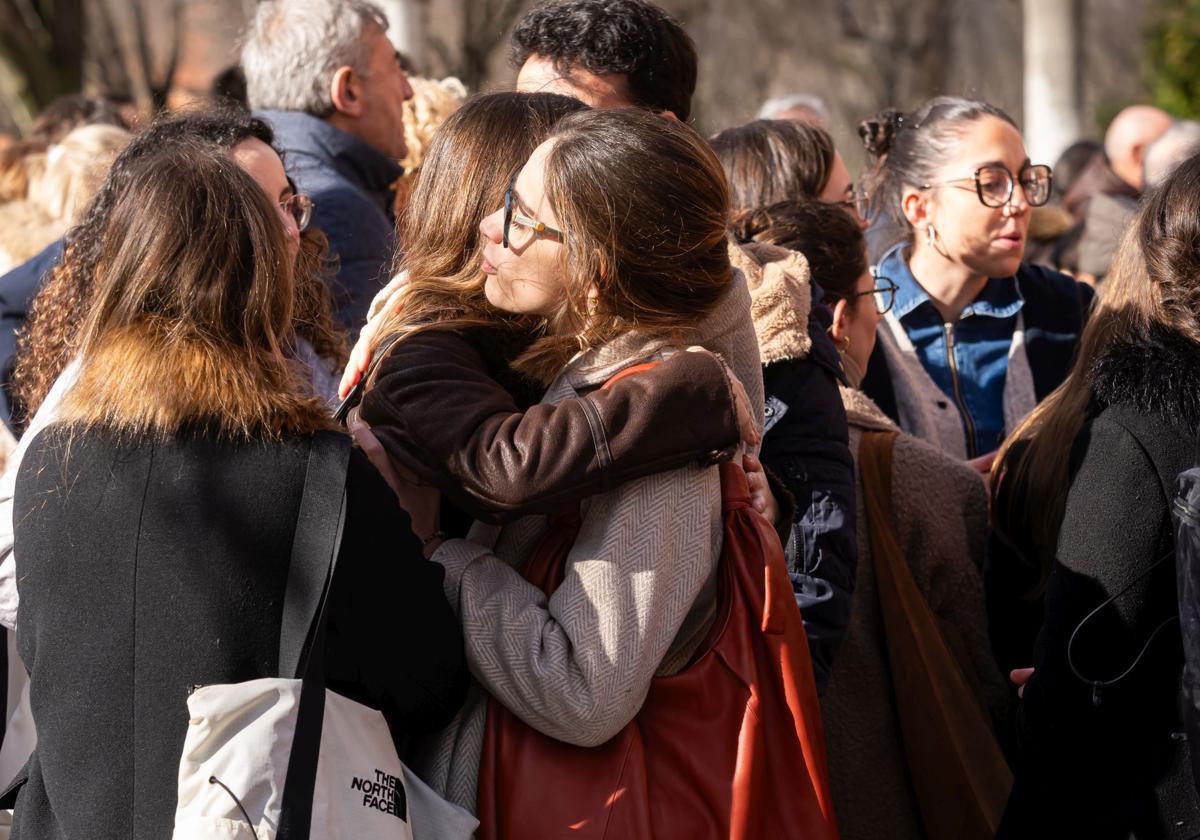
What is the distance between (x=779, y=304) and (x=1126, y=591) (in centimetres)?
82

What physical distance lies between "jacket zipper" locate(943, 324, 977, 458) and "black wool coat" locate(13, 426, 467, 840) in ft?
7.01

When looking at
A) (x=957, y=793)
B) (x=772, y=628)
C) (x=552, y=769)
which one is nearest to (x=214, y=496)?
(x=552, y=769)

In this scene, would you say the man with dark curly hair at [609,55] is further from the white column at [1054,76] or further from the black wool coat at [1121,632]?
the white column at [1054,76]

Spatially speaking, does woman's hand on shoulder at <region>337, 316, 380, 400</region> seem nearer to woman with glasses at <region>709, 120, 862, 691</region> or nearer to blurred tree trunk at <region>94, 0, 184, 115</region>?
woman with glasses at <region>709, 120, 862, 691</region>

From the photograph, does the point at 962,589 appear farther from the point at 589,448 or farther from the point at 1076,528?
the point at 589,448

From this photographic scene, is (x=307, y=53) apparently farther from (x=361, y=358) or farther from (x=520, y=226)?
(x=520, y=226)

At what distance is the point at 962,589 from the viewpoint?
3.14 m

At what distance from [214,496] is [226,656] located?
0.70 ft

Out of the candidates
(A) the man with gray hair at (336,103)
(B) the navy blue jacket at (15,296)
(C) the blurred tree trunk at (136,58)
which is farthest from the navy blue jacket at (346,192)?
(C) the blurred tree trunk at (136,58)

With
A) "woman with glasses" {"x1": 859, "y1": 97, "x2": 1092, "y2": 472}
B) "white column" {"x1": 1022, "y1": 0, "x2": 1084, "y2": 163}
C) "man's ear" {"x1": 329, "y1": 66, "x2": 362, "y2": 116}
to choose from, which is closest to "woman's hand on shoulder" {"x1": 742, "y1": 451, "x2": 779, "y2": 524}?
"woman with glasses" {"x1": 859, "y1": 97, "x2": 1092, "y2": 472}

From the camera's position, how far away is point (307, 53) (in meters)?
4.29

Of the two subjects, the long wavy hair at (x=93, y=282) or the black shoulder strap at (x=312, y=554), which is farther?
the long wavy hair at (x=93, y=282)

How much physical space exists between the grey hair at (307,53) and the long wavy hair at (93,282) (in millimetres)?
1066

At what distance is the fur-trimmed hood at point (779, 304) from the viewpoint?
2773mm
